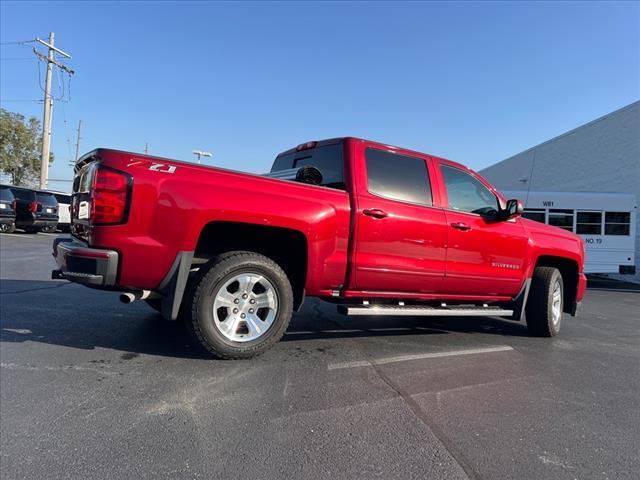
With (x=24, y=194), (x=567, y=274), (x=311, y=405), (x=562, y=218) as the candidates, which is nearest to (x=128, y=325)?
(x=311, y=405)

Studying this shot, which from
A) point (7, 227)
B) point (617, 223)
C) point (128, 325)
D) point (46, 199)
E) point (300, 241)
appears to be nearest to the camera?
point (300, 241)

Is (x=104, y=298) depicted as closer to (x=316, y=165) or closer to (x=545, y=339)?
(x=316, y=165)

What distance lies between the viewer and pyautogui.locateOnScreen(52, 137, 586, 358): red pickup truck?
3393 mm

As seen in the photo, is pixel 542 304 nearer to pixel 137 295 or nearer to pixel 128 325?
pixel 137 295

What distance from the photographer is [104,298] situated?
655cm

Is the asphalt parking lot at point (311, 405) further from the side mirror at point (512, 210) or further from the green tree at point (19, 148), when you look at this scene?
the green tree at point (19, 148)

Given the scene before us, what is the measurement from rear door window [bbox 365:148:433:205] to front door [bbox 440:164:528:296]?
33cm

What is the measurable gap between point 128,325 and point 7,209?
52.8 ft

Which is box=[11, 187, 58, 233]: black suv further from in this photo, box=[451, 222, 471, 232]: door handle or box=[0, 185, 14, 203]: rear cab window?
box=[451, 222, 471, 232]: door handle

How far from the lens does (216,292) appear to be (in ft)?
12.0

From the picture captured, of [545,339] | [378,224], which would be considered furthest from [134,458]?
[545,339]

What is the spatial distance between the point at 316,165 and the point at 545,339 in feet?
12.0

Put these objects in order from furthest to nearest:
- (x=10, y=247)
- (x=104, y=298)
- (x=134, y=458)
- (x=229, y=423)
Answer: (x=10, y=247) < (x=104, y=298) < (x=229, y=423) < (x=134, y=458)

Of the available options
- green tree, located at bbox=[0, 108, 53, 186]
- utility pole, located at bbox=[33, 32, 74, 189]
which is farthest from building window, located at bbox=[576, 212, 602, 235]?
green tree, located at bbox=[0, 108, 53, 186]
